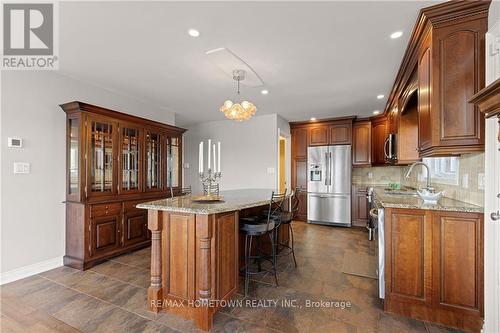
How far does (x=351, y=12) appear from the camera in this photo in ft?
5.72

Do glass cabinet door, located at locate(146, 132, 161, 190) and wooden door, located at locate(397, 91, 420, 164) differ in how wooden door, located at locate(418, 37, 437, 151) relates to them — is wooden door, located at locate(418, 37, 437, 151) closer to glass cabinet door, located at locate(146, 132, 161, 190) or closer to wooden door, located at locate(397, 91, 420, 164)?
wooden door, located at locate(397, 91, 420, 164)

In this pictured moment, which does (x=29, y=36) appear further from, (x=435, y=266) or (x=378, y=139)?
(x=378, y=139)

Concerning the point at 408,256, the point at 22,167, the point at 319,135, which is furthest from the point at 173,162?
the point at 408,256

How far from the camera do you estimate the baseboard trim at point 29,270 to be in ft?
8.17

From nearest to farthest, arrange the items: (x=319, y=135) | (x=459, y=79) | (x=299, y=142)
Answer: (x=459, y=79) → (x=319, y=135) → (x=299, y=142)

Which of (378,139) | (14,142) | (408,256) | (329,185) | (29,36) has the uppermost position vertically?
(29,36)

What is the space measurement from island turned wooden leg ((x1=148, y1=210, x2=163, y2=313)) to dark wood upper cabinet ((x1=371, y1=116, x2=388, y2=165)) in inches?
187

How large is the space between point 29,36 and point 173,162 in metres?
2.57

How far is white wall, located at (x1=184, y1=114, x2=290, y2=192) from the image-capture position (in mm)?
4945

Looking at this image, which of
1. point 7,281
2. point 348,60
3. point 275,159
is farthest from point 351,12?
point 7,281

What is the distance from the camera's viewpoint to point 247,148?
17.1 ft

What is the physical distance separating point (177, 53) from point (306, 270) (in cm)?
287

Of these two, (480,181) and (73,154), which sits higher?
(73,154)

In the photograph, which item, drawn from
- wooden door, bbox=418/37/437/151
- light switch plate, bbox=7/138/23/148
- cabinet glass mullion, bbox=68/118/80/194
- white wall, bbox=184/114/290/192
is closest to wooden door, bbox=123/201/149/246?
cabinet glass mullion, bbox=68/118/80/194
